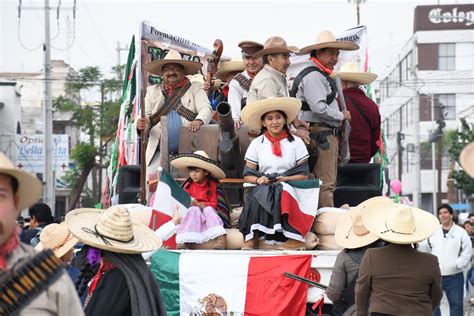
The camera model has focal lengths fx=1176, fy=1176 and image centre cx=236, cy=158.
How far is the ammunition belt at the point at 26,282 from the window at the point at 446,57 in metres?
74.7

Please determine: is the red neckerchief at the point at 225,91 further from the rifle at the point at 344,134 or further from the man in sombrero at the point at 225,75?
the rifle at the point at 344,134

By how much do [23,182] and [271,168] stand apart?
643cm

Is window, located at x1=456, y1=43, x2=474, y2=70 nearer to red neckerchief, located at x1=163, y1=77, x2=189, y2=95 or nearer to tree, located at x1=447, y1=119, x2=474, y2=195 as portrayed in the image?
tree, located at x1=447, y1=119, x2=474, y2=195

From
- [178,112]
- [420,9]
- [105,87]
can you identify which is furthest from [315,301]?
[420,9]

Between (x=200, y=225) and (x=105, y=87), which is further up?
(x=105, y=87)

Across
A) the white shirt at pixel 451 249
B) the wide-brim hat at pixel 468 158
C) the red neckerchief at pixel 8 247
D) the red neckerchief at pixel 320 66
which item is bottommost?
the white shirt at pixel 451 249

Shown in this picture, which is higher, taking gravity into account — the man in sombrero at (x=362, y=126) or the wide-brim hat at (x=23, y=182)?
the man in sombrero at (x=362, y=126)

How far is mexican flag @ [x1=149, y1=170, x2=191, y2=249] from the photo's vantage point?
10.7 meters

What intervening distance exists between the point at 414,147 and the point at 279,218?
53740mm

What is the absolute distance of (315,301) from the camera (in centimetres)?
986

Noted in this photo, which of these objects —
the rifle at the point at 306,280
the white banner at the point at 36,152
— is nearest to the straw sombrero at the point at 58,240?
the rifle at the point at 306,280

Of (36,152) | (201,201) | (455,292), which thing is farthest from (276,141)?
(36,152)

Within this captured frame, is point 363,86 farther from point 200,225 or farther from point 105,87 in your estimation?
point 105,87

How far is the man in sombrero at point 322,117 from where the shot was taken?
11.5m
